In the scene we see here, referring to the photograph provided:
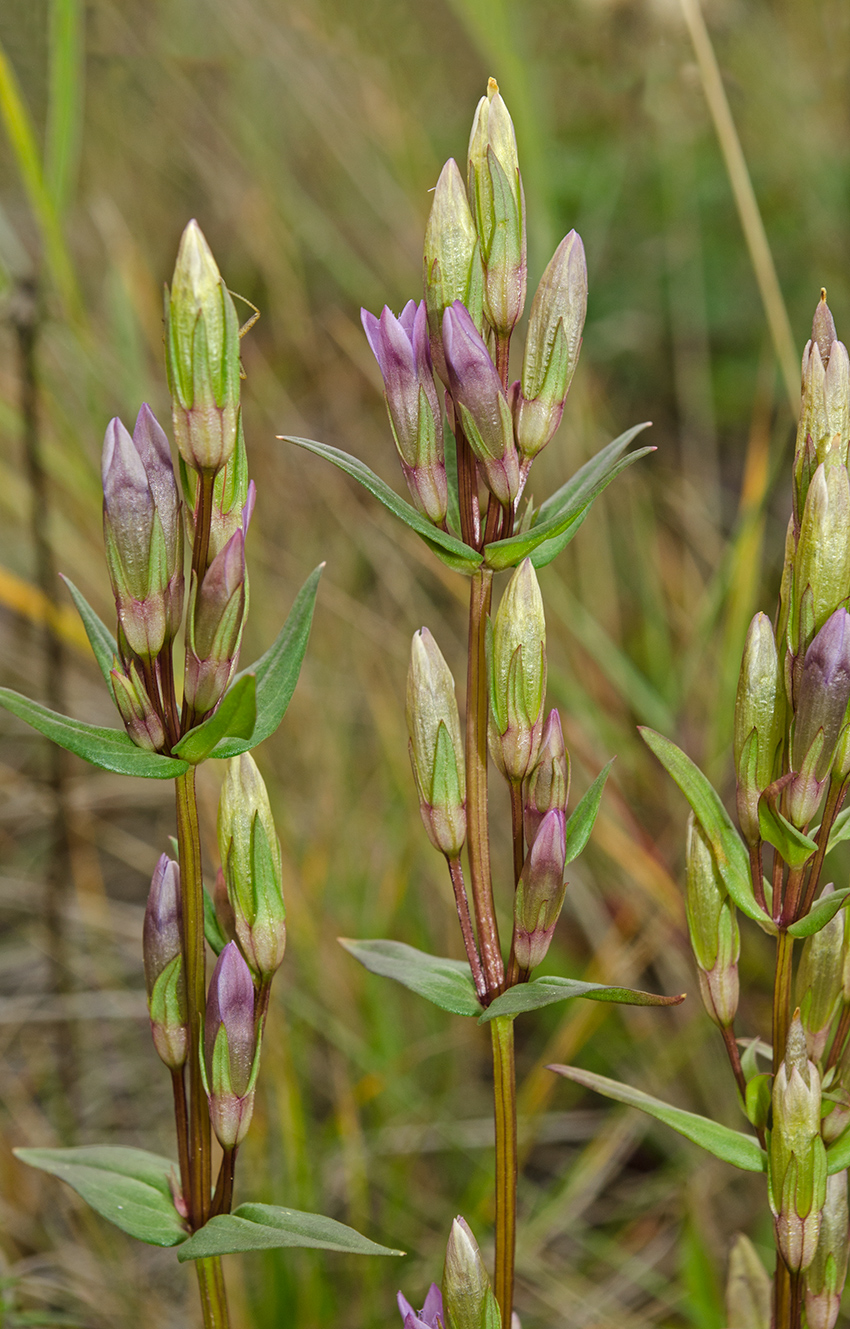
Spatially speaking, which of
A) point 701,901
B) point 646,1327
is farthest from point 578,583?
point 701,901

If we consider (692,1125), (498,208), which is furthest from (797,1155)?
(498,208)

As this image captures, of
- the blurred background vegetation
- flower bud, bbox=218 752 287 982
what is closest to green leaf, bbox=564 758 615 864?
flower bud, bbox=218 752 287 982

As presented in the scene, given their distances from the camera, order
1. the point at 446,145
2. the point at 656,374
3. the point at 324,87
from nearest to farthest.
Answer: the point at 324,87 < the point at 656,374 < the point at 446,145

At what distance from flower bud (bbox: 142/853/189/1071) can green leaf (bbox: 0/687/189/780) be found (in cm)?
8

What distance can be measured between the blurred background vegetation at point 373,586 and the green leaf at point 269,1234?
0.73 meters

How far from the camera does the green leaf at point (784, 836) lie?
0.87 m

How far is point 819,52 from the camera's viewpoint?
11.6 feet

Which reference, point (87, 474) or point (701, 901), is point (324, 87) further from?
point (701, 901)

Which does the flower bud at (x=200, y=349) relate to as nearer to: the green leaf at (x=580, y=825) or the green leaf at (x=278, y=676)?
the green leaf at (x=278, y=676)

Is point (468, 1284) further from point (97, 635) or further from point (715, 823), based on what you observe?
point (97, 635)

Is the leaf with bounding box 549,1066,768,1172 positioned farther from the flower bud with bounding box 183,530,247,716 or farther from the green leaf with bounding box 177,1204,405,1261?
the flower bud with bounding box 183,530,247,716

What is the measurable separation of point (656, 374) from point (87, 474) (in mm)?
1986

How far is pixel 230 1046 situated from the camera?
2.97 ft

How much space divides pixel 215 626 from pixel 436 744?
207 mm
